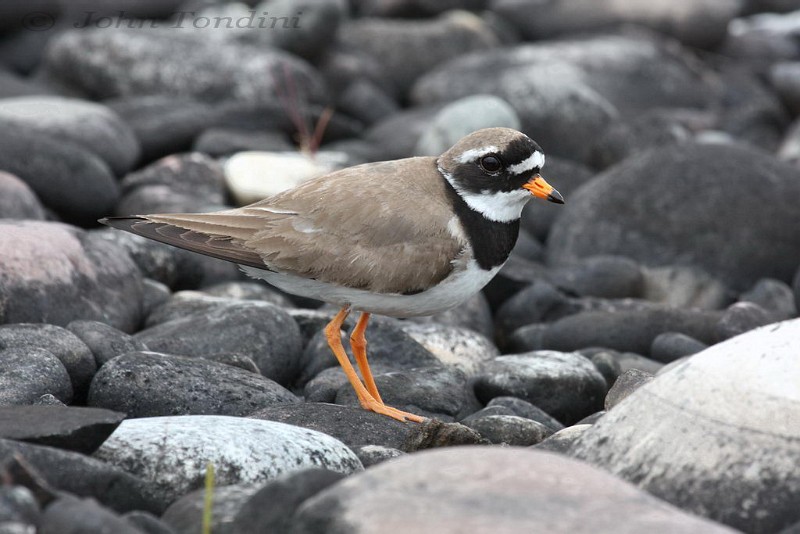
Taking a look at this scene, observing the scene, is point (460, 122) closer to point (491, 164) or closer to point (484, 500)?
point (491, 164)

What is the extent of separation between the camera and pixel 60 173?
9.78 meters

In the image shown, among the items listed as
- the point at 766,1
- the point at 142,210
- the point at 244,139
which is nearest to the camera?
the point at 142,210

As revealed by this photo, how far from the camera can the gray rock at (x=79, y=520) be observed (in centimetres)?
365

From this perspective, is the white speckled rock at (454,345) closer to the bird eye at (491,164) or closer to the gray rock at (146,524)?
the bird eye at (491,164)

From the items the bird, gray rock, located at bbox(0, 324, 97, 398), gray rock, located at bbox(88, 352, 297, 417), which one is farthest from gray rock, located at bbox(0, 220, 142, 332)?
gray rock, located at bbox(88, 352, 297, 417)

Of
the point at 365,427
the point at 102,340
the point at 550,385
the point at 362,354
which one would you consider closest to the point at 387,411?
A: the point at 365,427

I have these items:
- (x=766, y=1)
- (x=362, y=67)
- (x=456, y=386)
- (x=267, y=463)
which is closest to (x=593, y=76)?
(x=362, y=67)

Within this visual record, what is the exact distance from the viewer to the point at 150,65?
45.7 ft

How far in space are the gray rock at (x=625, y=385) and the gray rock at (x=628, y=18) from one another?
13.0 metres

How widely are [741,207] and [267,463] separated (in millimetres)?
6770

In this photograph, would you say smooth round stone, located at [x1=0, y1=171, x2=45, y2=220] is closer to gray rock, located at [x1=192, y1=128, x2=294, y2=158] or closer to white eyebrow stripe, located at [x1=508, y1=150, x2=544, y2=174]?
gray rock, located at [x1=192, y1=128, x2=294, y2=158]

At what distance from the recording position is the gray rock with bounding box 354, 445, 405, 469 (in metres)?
5.56

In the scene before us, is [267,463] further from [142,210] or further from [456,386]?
[142,210]

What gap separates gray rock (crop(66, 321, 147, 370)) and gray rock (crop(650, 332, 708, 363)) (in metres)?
3.62
